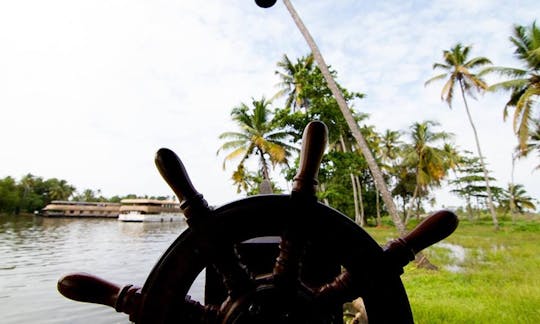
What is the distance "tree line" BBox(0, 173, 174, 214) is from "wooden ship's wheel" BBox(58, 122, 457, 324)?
196 ft

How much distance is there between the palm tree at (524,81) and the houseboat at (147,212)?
38077mm

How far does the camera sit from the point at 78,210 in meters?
48.3

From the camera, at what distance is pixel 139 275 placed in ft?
27.1

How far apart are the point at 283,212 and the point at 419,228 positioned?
28cm

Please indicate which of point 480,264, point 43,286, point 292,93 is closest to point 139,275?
point 43,286

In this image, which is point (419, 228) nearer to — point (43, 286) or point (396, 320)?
point (396, 320)

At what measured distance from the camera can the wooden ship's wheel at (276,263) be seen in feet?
1.82

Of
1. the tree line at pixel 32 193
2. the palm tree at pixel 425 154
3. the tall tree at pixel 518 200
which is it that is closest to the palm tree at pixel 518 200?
the tall tree at pixel 518 200

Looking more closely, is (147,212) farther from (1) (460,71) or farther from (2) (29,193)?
(1) (460,71)

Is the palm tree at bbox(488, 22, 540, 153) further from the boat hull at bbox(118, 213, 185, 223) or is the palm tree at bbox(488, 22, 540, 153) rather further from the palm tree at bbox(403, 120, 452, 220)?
the boat hull at bbox(118, 213, 185, 223)

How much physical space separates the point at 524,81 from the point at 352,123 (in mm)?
13476

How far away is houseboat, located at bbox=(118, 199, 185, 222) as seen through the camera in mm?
40344

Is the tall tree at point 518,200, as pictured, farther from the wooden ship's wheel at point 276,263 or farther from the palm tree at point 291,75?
the wooden ship's wheel at point 276,263

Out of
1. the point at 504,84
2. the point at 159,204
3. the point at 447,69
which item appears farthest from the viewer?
the point at 159,204
